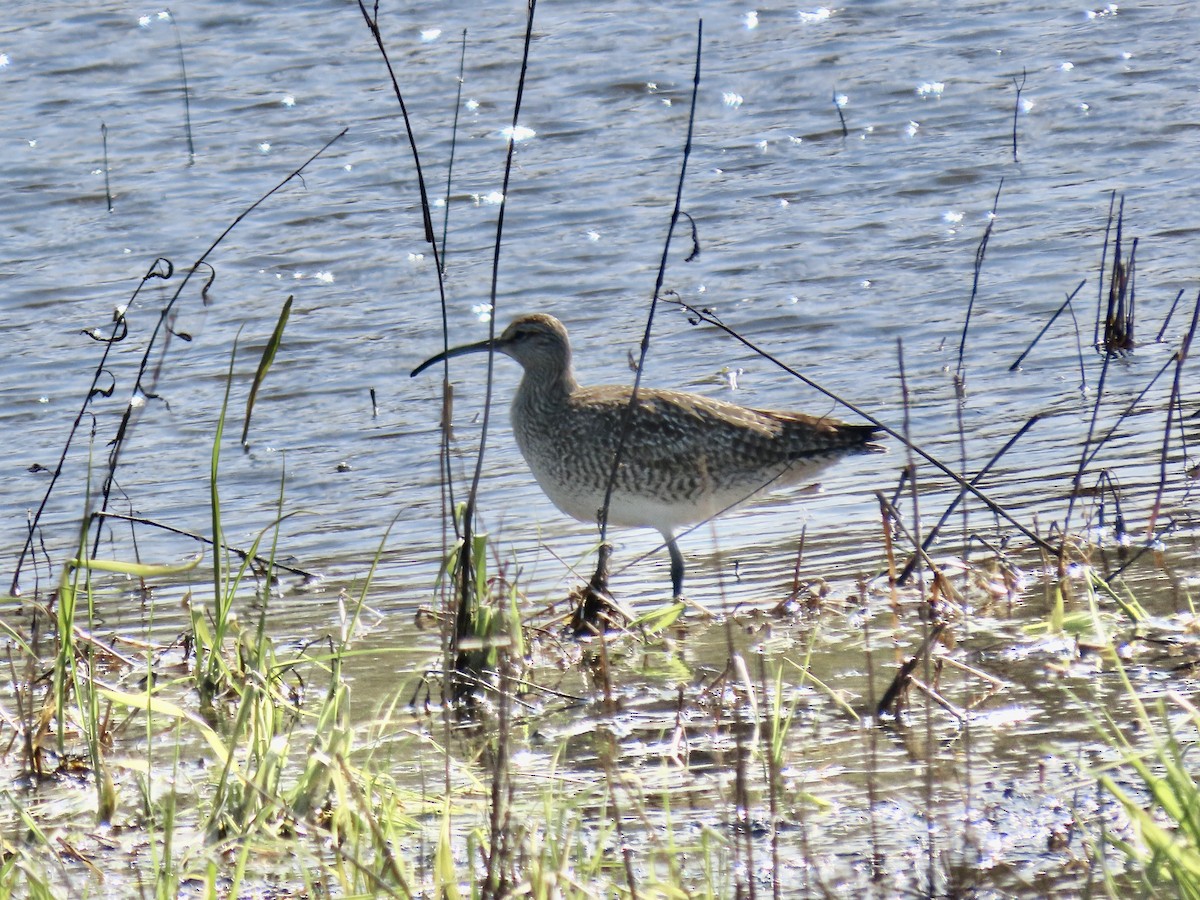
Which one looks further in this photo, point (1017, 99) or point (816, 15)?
point (816, 15)

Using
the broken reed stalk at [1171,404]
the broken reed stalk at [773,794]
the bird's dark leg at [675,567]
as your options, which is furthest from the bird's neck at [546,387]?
the broken reed stalk at [773,794]

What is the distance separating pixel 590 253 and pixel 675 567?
197 inches

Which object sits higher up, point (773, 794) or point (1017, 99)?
point (773, 794)

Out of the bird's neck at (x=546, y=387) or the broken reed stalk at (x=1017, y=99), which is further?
the broken reed stalk at (x=1017, y=99)

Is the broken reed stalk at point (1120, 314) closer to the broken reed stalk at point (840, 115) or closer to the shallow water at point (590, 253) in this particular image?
the shallow water at point (590, 253)

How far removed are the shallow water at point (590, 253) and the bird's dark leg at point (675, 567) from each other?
0.10 meters

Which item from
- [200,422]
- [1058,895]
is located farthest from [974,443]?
[1058,895]

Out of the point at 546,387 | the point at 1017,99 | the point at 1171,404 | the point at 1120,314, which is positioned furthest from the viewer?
the point at 1017,99

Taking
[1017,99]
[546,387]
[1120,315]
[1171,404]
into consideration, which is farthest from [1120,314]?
[1017,99]

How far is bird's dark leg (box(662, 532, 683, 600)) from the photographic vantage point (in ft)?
21.9

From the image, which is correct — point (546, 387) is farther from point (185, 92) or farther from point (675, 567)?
point (185, 92)

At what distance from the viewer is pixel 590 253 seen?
1155 cm

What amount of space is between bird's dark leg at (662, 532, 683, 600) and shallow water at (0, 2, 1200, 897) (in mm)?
104

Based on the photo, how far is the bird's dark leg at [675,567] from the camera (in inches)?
263
